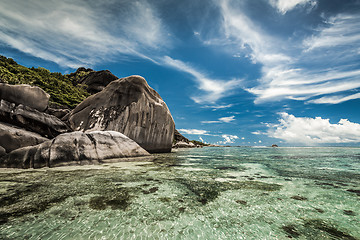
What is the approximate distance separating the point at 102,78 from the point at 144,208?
64433 millimetres

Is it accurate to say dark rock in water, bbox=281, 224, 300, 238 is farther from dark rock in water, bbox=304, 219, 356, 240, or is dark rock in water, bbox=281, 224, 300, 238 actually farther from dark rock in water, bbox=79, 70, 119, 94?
dark rock in water, bbox=79, 70, 119, 94

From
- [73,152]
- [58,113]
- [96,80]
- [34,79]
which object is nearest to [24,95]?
[73,152]

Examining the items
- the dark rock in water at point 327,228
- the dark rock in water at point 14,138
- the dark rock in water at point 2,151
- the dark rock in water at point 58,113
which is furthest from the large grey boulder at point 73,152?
the dark rock in water at point 58,113

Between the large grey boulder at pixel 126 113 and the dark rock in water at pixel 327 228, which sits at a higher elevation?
the large grey boulder at pixel 126 113

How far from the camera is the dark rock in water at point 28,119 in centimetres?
962

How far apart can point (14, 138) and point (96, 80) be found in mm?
56269

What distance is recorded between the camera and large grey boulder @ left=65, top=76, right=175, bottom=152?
1648 cm

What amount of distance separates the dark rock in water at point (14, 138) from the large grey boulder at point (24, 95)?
243 cm

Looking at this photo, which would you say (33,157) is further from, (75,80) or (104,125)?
(75,80)

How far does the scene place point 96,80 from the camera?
58406 millimetres

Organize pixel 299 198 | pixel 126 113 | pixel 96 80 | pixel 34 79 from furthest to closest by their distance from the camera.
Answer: pixel 96 80 → pixel 34 79 → pixel 126 113 → pixel 299 198

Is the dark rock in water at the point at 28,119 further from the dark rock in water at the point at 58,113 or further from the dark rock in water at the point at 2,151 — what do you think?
the dark rock in water at the point at 58,113

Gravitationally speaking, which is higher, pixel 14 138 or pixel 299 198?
pixel 14 138

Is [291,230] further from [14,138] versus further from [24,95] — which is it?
[24,95]
